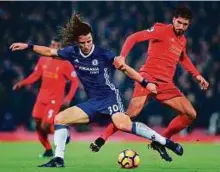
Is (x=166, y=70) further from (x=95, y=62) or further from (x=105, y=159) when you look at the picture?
(x=105, y=159)

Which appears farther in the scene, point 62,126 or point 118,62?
point 62,126

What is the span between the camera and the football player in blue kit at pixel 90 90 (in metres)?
11.3

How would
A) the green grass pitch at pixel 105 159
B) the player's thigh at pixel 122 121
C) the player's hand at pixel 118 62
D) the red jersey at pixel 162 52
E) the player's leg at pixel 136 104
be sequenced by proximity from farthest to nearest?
1. the red jersey at pixel 162 52
2. the player's leg at pixel 136 104
3. the green grass pitch at pixel 105 159
4. the player's thigh at pixel 122 121
5. the player's hand at pixel 118 62

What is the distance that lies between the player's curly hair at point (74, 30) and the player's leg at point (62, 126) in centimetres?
103

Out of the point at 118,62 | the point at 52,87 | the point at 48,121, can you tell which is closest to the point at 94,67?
the point at 118,62

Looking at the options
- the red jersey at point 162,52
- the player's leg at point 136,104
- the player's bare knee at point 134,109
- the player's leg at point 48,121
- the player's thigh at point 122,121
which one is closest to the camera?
the player's thigh at point 122,121

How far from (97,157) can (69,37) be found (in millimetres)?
3624

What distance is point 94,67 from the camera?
1140 cm

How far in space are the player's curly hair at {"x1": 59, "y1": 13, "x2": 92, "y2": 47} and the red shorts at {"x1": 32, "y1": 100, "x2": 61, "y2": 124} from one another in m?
3.60

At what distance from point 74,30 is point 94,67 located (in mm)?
605

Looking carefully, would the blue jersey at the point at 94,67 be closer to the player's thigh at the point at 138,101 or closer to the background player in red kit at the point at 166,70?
the player's thigh at the point at 138,101

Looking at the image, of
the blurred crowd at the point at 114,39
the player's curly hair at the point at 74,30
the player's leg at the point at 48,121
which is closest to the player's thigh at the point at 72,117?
the player's curly hair at the point at 74,30

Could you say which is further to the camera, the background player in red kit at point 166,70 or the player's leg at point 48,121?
the player's leg at point 48,121

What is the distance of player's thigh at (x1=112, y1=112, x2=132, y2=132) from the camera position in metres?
11.2
